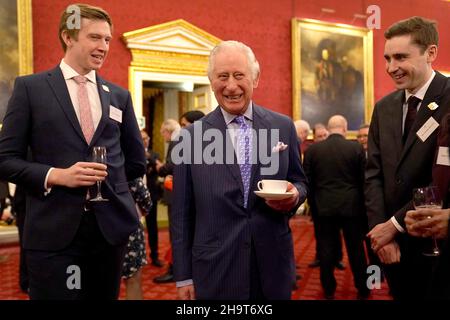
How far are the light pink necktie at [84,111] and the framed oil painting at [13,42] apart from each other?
5.86m

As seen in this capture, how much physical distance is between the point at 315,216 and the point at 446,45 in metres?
7.52

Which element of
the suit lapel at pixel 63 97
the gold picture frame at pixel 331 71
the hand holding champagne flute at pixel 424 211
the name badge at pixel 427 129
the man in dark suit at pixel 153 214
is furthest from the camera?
the gold picture frame at pixel 331 71

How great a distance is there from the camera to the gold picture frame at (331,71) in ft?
34.2

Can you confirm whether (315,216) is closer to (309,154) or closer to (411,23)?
(309,154)

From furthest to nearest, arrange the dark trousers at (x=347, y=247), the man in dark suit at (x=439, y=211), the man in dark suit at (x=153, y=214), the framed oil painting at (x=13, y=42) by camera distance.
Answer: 1. the framed oil painting at (x=13, y=42)
2. the man in dark suit at (x=153, y=214)
3. the dark trousers at (x=347, y=247)
4. the man in dark suit at (x=439, y=211)

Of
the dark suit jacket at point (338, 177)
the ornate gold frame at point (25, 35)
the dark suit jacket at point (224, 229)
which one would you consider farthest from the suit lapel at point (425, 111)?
the ornate gold frame at point (25, 35)

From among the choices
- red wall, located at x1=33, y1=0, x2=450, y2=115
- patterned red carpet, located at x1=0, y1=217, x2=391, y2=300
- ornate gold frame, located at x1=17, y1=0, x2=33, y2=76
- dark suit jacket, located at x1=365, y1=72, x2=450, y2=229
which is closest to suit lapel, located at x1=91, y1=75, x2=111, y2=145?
dark suit jacket, located at x1=365, y1=72, x2=450, y2=229

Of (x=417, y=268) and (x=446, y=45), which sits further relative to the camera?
(x=446, y=45)

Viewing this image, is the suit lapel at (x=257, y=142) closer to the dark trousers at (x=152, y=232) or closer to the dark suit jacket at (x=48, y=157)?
the dark suit jacket at (x=48, y=157)

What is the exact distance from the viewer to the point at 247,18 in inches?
389

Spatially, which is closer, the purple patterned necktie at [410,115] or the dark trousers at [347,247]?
the purple patterned necktie at [410,115]

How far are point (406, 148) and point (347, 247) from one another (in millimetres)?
2550

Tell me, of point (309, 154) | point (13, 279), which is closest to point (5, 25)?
point (13, 279)

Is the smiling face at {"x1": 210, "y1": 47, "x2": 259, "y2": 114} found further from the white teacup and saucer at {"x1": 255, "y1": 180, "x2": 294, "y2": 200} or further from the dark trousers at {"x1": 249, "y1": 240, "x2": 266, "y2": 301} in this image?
the dark trousers at {"x1": 249, "y1": 240, "x2": 266, "y2": 301}
